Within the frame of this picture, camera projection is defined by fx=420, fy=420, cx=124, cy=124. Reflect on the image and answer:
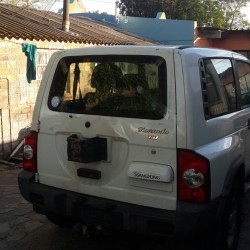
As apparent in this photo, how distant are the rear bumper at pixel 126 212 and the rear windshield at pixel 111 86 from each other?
672 mm

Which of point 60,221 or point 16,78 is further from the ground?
point 16,78

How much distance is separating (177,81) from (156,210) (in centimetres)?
94

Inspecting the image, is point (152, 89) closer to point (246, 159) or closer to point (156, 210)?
point (156, 210)

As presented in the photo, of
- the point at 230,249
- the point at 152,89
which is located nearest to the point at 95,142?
the point at 152,89

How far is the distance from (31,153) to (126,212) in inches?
41.7

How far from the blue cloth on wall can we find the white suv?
570 centimetres

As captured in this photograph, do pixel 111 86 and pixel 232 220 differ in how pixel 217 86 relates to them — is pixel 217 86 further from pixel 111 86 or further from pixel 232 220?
pixel 232 220

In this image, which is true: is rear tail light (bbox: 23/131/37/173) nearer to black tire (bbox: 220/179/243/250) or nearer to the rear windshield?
the rear windshield

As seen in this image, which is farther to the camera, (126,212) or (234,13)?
(234,13)

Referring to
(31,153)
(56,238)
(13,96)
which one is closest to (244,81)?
(31,153)

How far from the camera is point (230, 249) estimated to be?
3.68 metres

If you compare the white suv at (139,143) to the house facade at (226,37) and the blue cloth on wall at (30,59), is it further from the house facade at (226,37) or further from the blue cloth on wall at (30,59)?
the house facade at (226,37)

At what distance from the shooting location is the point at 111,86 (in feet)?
11.0

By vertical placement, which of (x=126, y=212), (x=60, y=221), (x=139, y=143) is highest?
(x=139, y=143)
